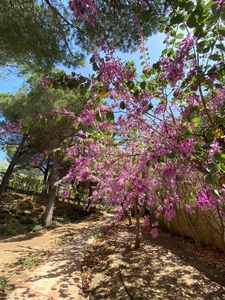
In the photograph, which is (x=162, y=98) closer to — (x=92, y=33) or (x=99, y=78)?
(x=99, y=78)

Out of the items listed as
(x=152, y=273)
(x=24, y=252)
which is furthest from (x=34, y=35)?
(x=152, y=273)

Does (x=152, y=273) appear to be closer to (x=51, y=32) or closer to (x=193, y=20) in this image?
(x=193, y=20)

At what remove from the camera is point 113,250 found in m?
6.50

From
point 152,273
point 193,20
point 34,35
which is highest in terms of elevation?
point 34,35

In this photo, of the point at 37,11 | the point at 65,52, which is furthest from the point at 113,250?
the point at 37,11

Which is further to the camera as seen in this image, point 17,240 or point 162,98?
point 17,240

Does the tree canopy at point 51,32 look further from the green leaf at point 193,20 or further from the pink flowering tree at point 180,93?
the green leaf at point 193,20

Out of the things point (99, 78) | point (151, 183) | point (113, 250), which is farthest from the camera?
point (113, 250)

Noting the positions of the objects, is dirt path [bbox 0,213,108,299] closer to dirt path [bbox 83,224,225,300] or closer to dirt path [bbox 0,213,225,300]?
dirt path [bbox 0,213,225,300]

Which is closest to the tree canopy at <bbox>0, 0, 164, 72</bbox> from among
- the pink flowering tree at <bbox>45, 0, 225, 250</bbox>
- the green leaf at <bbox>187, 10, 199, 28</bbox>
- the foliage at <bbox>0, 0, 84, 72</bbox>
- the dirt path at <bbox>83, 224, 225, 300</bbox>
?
the foliage at <bbox>0, 0, 84, 72</bbox>

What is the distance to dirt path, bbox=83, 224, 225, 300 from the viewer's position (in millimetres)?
3750

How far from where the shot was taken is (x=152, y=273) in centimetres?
466

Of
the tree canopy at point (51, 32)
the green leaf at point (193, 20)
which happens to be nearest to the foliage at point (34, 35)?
the tree canopy at point (51, 32)

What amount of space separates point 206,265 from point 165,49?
5.06 meters
